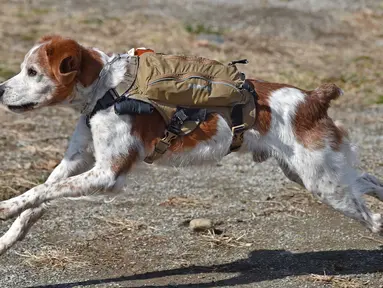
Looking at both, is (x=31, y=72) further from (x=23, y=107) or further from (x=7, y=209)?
(x=7, y=209)

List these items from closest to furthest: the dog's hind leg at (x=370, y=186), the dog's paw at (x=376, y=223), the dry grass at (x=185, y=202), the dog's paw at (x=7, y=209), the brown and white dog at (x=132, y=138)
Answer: the dog's paw at (x=7, y=209) < the brown and white dog at (x=132, y=138) < the dog's paw at (x=376, y=223) < the dog's hind leg at (x=370, y=186) < the dry grass at (x=185, y=202)

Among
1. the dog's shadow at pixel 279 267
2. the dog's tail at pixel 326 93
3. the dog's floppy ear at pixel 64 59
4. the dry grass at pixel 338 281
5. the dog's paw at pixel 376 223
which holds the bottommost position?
the dog's shadow at pixel 279 267

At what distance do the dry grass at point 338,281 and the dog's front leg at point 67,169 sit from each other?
175cm

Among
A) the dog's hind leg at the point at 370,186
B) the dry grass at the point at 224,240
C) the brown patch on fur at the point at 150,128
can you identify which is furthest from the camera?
the dry grass at the point at 224,240

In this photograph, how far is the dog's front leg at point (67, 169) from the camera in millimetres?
5441

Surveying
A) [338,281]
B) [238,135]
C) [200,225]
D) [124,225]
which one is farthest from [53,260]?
[338,281]

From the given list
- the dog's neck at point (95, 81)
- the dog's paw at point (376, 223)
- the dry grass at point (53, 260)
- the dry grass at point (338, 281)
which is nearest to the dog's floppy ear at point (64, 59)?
the dog's neck at point (95, 81)

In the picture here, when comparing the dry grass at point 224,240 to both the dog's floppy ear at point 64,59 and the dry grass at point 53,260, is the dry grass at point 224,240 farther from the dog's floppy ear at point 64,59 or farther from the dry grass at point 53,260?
the dog's floppy ear at point 64,59

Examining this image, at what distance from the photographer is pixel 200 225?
6.43 metres

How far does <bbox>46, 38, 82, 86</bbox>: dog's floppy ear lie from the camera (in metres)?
5.16

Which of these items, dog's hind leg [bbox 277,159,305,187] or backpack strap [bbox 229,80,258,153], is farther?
dog's hind leg [bbox 277,159,305,187]

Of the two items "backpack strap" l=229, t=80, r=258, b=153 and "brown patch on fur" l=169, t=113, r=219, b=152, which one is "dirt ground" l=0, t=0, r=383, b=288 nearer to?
"brown patch on fur" l=169, t=113, r=219, b=152

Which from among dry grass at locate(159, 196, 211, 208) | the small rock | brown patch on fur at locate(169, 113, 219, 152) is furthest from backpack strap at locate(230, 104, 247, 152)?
dry grass at locate(159, 196, 211, 208)

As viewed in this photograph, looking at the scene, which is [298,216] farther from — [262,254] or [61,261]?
[61,261]
